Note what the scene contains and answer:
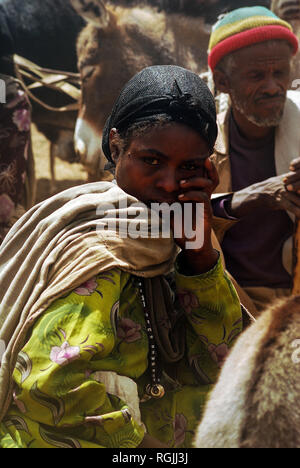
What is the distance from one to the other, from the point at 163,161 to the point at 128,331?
0.45m

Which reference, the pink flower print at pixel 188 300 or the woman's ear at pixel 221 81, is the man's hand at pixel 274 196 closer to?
the woman's ear at pixel 221 81

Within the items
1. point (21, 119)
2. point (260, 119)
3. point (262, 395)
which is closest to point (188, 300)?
point (262, 395)

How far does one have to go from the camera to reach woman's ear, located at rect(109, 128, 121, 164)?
1.78m

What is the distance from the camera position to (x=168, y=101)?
65.5 inches

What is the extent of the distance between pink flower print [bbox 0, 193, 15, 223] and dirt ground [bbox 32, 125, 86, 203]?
11.0ft

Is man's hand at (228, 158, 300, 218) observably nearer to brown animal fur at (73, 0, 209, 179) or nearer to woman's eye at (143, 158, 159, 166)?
woman's eye at (143, 158, 159, 166)

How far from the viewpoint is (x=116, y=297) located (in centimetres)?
150

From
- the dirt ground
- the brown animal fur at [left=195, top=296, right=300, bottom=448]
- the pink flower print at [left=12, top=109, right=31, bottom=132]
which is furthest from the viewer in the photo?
the dirt ground

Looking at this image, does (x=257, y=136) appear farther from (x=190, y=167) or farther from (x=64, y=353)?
(x=64, y=353)

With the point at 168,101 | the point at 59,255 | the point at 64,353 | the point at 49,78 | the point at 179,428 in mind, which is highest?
the point at 168,101

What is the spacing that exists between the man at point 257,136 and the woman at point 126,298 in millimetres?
1351

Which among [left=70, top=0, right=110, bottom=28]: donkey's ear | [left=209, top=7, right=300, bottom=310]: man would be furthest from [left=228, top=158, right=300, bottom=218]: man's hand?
[left=70, top=0, right=110, bottom=28]: donkey's ear

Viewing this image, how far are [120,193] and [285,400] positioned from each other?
2.34 feet

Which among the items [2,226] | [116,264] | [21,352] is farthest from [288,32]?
[21,352]
